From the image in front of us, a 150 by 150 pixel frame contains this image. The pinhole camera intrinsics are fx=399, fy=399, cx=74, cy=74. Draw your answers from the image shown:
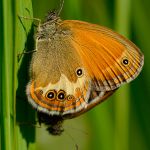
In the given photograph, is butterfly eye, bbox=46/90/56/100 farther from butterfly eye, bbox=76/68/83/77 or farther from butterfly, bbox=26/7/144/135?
butterfly eye, bbox=76/68/83/77

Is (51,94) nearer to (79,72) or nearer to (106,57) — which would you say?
(79,72)

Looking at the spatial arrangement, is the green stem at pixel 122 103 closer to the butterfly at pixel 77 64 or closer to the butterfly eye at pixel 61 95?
the butterfly at pixel 77 64

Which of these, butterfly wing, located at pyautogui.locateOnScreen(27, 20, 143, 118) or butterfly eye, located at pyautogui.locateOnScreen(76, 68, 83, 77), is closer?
butterfly wing, located at pyautogui.locateOnScreen(27, 20, 143, 118)

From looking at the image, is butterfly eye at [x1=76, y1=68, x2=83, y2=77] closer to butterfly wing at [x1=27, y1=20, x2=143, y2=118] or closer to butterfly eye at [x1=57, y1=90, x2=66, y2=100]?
butterfly wing at [x1=27, y1=20, x2=143, y2=118]

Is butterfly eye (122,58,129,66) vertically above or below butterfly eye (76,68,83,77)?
above

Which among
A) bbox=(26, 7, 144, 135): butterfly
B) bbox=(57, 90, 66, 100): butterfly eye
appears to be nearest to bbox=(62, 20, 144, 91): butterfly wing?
bbox=(26, 7, 144, 135): butterfly

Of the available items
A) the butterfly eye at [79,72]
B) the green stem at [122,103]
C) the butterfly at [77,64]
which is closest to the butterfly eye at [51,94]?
the butterfly at [77,64]

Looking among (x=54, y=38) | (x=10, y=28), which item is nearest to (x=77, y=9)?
(x=54, y=38)

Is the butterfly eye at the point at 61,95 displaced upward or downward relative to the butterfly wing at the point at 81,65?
downward
